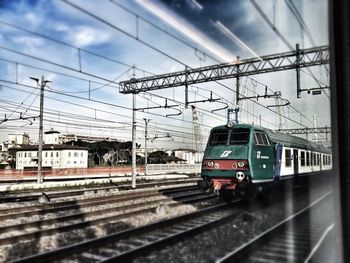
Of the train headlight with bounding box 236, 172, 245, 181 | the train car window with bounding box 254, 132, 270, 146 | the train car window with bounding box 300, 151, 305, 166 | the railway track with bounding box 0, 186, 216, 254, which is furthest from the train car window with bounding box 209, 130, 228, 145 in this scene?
the railway track with bounding box 0, 186, 216, 254

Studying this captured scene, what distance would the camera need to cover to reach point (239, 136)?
7.68 meters

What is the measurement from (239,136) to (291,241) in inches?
193

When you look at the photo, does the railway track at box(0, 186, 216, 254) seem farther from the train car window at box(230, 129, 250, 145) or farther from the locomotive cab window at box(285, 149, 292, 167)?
the locomotive cab window at box(285, 149, 292, 167)

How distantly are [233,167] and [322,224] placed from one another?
5.37m

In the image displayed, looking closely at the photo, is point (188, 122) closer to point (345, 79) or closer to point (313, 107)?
point (313, 107)

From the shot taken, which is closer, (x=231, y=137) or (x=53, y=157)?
(x=231, y=137)

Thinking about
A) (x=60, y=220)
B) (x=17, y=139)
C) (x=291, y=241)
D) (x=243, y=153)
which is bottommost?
(x=60, y=220)

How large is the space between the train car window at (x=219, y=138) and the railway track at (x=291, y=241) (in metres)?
4.16

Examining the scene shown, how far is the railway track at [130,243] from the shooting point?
13.2 feet

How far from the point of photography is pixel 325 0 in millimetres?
1845

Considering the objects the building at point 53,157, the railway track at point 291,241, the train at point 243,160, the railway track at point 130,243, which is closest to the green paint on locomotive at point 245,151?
the train at point 243,160

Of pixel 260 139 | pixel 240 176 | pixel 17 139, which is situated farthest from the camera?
pixel 17 139

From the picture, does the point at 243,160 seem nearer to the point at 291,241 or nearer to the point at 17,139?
the point at 291,241

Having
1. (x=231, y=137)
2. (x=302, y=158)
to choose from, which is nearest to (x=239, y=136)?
(x=231, y=137)
